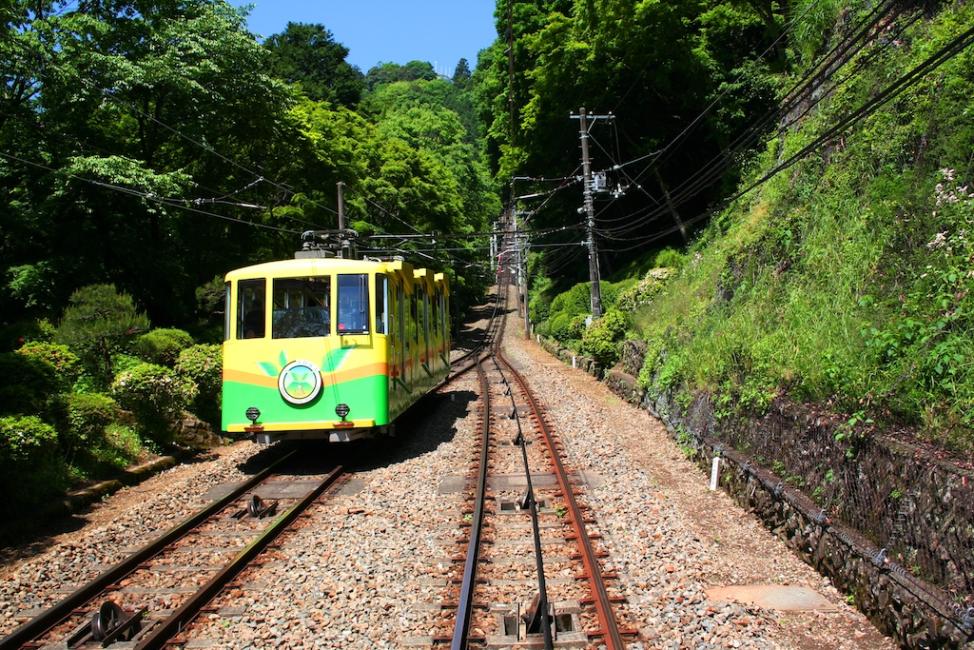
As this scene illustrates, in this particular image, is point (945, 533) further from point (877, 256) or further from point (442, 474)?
point (442, 474)

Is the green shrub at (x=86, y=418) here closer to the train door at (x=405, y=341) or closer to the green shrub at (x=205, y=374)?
the green shrub at (x=205, y=374)

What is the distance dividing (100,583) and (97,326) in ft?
25.0

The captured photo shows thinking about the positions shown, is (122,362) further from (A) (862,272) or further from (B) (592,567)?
(A) (862,272)

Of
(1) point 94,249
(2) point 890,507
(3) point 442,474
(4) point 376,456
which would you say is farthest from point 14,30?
(2) point 890,507

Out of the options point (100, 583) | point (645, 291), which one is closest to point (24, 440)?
point (100, 583)

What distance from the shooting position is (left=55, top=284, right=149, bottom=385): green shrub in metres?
12.2

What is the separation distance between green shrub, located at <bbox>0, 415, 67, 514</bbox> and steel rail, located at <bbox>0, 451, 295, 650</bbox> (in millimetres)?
1860

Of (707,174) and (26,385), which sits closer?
(26,385)

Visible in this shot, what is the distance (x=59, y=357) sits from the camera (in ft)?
35.8

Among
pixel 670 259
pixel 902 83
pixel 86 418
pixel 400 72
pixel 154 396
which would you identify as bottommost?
pixel 86 418

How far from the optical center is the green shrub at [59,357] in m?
10.6

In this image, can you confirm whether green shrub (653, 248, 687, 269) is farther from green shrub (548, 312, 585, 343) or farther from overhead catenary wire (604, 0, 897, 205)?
overhead catenary wire (604, 0, 897, 205)

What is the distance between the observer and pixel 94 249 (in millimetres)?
18953

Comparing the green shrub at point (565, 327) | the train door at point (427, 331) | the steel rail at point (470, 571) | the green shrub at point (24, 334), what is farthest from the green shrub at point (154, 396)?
the green shrub at point (565, 327)
